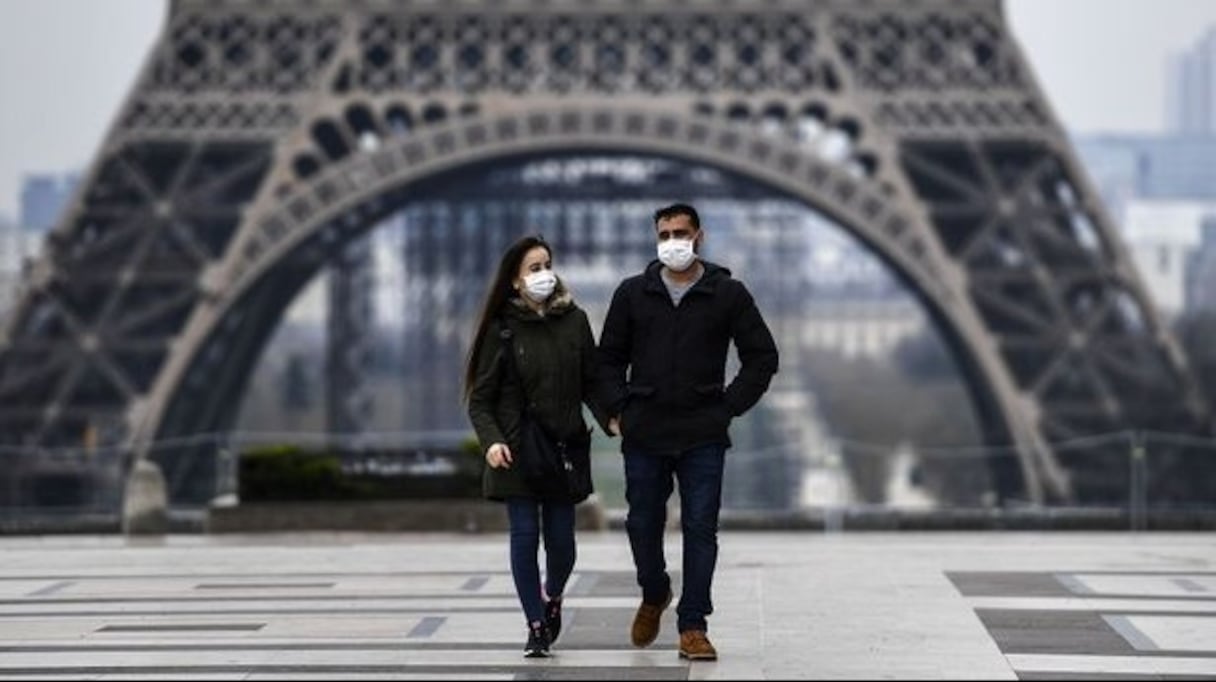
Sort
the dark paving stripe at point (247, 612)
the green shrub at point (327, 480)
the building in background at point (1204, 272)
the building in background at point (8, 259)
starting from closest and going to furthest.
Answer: the dark paving stripe at point (247, 612) < the green shrub at point (327, 480) < the building in background at point (8, 259) < the building in background at point (1204, 272)

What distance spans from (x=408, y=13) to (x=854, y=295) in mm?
105214

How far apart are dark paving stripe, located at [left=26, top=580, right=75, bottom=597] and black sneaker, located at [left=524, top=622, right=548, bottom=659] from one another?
5140 mm

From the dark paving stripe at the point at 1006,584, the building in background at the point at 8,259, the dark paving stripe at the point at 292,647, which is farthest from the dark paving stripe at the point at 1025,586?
the building in background at the point at 8,259

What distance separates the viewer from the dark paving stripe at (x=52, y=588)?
17.9 meters

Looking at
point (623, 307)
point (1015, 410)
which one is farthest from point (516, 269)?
point (1015, 410)

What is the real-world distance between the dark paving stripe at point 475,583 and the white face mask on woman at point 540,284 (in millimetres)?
4353

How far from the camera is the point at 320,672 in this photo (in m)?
13.2

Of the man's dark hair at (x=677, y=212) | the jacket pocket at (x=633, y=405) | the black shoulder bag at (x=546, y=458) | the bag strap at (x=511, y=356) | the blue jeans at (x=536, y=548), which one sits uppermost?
the man's dark hair at (x=677, y=212)

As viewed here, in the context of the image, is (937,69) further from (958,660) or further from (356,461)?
(958,660)

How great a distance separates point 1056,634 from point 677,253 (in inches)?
117

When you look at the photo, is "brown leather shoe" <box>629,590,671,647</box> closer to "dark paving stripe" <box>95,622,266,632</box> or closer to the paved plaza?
the paved plaza

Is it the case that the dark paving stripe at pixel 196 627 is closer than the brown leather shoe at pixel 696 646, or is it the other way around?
the brown leather shoe at pixel 696 646

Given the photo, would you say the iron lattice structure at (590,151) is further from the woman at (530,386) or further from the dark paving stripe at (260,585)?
the woman at (530,386)

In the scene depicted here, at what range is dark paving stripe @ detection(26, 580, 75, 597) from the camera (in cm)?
1788
